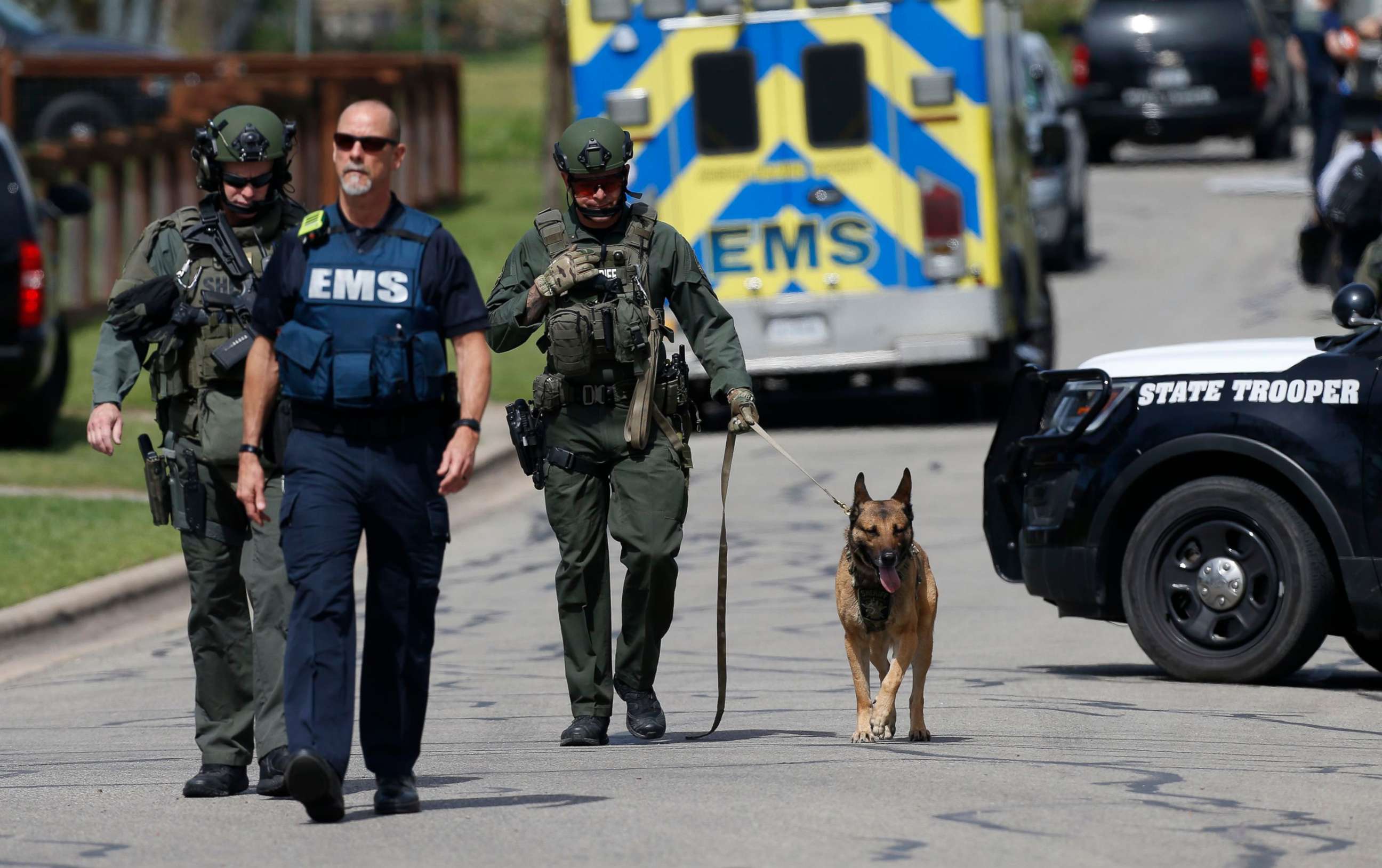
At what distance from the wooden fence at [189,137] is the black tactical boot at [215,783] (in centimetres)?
883

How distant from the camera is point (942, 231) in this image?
1548 centimetres

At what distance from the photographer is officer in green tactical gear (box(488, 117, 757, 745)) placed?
24.7 ft

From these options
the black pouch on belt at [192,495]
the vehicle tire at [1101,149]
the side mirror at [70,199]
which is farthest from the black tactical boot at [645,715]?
the vehicle tire at [1101,149]

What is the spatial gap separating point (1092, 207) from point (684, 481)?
20973 mm

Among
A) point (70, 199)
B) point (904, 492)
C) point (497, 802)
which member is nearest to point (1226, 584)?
point (904, 492)

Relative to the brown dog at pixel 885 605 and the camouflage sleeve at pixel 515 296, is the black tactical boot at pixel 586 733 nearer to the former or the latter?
the brown dog at pixel 885 605

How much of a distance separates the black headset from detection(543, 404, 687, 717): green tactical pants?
1.23 m

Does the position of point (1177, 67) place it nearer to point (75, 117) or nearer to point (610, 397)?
point (75, 117)

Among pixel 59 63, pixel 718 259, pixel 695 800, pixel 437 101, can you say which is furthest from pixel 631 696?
pixel 437 101

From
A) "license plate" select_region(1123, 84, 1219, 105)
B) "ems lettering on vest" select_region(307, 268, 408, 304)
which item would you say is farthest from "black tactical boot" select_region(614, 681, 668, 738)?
"license plate" select_region(1123, 84, 1219, 105)

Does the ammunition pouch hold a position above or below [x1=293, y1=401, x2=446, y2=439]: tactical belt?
above

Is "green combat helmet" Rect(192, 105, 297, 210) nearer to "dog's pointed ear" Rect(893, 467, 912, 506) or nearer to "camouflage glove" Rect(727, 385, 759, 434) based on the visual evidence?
"camouflage glove" Rect(727, 385, 759, 434)

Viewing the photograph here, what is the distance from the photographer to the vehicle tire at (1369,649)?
909cm

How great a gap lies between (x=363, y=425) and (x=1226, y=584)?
371 centimetres
